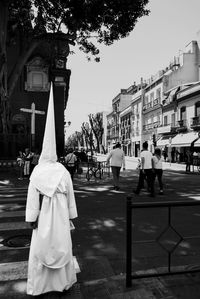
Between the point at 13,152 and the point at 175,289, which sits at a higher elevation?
the point at 13,152

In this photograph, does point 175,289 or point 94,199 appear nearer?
point 175,289

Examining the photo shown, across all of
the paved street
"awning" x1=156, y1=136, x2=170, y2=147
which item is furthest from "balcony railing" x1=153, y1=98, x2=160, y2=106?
the paved street

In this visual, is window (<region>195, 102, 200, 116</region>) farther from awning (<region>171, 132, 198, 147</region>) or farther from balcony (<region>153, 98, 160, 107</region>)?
balcony (<region>153, 98, 160, 107</region>)

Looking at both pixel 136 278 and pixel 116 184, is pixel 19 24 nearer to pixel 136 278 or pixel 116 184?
pixel 116 184

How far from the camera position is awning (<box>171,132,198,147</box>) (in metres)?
32.9

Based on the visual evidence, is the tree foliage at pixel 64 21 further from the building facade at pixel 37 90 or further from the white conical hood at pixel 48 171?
the white conical hood at pixel 48 171

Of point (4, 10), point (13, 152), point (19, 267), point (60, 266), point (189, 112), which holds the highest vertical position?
point (4, 10)

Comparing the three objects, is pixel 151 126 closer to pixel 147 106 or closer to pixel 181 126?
pixel 147 106

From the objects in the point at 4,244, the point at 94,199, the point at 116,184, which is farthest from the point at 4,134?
the point at 4,244

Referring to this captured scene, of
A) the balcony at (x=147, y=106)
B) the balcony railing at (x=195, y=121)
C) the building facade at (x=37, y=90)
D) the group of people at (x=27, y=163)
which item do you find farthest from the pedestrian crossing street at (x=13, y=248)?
the balcony at (x=147, y=106)

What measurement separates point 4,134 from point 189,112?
→ 23484 mm

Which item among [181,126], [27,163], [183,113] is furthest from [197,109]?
[27,163]

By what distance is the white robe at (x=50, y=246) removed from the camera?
3475 millimetres

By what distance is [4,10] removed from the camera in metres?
16.5
